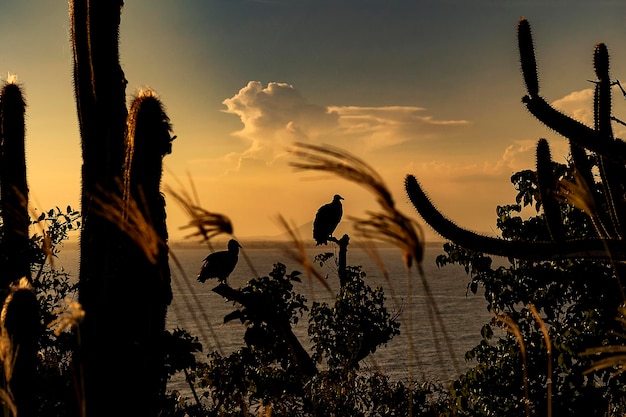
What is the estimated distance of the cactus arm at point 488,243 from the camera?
199 inches

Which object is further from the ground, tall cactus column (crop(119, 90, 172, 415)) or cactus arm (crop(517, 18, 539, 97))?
cactus arm (crop(517, 18, 539, 97))

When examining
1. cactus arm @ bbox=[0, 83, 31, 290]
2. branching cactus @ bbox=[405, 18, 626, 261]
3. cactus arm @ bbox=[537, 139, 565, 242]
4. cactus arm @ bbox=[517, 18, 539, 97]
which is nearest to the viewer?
branching cactus @ bbox=[405, 18, 626, 261]

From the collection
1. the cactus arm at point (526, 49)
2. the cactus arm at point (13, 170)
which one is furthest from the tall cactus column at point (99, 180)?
the cactus arm at point (526, 49)

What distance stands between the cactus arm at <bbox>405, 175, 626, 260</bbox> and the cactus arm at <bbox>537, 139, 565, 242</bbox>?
0.38 meters

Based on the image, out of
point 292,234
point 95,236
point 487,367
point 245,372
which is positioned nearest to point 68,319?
point 292,234

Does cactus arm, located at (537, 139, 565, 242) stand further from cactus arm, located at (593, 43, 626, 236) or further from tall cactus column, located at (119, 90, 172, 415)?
tall cactus column, located at (119, 90, 172, 415)

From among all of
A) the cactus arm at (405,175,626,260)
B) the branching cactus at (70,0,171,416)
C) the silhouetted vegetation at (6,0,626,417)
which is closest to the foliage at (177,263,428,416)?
the silhouetted vegetation at (6,0,626,417)

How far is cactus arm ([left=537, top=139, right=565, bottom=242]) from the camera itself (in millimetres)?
5738

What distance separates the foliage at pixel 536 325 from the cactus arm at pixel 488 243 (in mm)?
3268

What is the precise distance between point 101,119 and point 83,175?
1.49 feet

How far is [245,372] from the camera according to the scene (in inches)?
A: 642

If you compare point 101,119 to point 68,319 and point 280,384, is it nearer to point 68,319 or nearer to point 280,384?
point 68,319

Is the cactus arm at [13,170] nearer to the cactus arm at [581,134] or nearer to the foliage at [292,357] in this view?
the foliage at [292,357]

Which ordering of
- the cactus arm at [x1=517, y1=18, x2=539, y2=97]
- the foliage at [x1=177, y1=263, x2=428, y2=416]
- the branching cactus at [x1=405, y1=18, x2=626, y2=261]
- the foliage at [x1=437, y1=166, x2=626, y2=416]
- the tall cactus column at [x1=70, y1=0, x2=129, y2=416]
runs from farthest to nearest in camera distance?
the foliage at [x1=177, y1=263, x2=428, y2=416] < the foliage at [x1=437, y1=166, x2=626, y2=416] < the cactus arm at [x1=517, y1=18, x2=539, y2=97] < the branching cactus at [x1=405, y1=18, x2=626, y2=261] < the tall cactus column at [x1=70, y1=0, x2=129, y2=416]
